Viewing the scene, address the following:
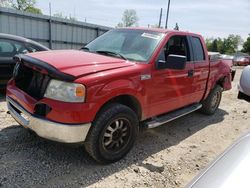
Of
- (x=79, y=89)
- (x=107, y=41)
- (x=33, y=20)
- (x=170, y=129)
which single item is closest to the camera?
(x=79, y=89)

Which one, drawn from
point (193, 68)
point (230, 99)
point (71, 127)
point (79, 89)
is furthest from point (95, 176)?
point (230, 99)

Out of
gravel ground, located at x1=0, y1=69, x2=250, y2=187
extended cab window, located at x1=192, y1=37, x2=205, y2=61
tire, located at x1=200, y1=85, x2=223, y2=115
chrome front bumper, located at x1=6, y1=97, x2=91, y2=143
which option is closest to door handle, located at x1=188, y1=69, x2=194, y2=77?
extended cab window, located at x1=192, y1=37, x2=205, y2=61

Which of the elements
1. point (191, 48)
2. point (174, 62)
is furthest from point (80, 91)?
point (191, 48)

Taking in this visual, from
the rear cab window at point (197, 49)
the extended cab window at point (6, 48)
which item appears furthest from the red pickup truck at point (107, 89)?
the extended cab window at point (6, 48)

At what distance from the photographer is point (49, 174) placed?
331cm

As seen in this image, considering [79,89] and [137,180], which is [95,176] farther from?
[79,89]

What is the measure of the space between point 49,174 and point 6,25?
922cm

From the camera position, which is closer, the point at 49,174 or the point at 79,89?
the point at 79,89

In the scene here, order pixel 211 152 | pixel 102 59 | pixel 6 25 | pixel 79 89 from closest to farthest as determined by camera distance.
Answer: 1. pixel 79 89
2. pixel 102 59
3. pixel 211 152
4. pixel 6 25

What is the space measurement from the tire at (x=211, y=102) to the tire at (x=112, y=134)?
116 inches

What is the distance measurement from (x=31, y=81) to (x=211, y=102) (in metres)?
4.18

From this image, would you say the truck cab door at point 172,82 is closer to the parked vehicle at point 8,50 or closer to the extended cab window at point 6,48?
the parked vehicle at point 8,50

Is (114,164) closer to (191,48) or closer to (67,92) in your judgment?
(67,92)

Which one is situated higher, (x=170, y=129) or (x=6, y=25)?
(x=6, y=25)
